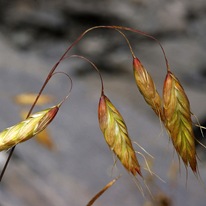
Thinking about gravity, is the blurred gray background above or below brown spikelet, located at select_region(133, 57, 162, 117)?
below

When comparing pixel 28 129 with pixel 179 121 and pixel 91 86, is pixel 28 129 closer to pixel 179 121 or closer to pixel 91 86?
pixel 179 121

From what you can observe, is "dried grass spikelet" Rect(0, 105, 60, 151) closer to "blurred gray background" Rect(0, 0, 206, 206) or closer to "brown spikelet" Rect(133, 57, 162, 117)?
"brown spikelet" Rect(133, 57, 162, 117)

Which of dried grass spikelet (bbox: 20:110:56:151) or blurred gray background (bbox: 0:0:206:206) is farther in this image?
dried grass spikelet (bbox: 20:110:56:151)

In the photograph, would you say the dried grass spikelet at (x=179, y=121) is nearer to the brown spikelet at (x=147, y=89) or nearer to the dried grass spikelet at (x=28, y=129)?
the brown spikelet at (x=147, y=89)

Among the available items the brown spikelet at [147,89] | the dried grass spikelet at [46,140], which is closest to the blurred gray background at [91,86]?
the dried grass spikelet at [46,140]

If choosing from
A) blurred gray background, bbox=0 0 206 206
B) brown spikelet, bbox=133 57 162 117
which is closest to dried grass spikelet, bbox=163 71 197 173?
brown spikelet, bbox=133 57 162 117

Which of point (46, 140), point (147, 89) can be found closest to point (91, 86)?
point (46, 140)
